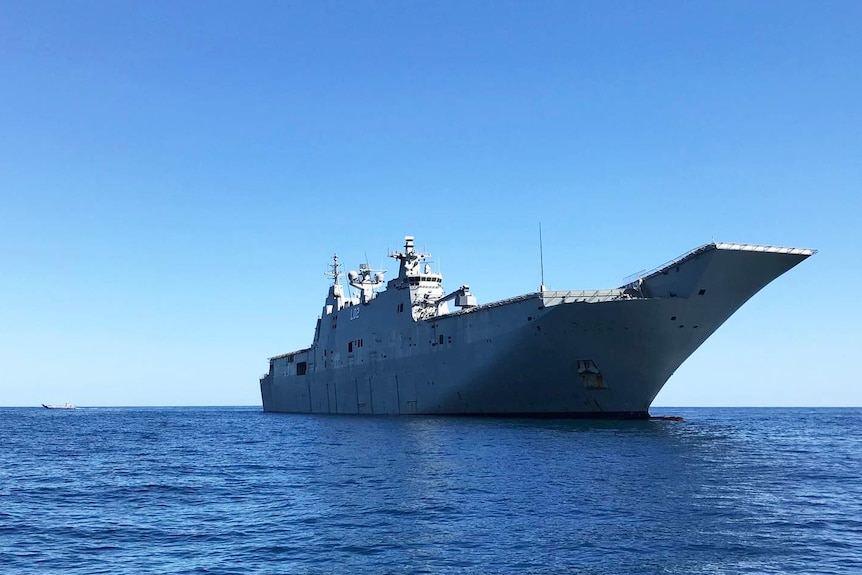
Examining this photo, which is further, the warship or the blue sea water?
the warship

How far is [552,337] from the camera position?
39031mm

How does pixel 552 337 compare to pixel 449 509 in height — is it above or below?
above

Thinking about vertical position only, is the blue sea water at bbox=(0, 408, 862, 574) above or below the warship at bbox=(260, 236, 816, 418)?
below

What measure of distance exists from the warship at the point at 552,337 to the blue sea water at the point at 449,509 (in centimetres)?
680

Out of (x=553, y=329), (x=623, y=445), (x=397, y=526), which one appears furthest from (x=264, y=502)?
(x=553, y=329)

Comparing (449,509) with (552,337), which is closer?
(449,509)

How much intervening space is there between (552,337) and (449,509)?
22.4m

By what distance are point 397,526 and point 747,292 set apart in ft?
88.2

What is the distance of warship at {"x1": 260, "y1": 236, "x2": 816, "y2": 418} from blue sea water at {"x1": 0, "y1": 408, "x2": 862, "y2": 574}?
268 inches

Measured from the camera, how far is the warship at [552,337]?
36.2 metres

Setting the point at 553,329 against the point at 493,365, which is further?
the point at 493,365

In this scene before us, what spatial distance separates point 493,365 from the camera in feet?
140

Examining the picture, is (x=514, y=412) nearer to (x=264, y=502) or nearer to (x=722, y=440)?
(x=722, y=440)

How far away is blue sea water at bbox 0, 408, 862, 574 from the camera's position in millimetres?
13219
